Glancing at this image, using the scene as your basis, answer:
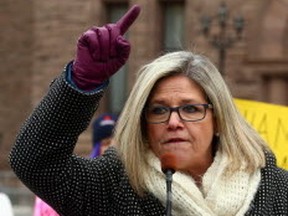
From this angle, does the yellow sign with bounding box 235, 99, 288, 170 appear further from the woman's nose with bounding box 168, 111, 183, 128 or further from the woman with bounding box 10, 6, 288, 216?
the woman's nose with bounding box 168, 111, 183, 128

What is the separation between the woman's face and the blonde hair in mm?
25

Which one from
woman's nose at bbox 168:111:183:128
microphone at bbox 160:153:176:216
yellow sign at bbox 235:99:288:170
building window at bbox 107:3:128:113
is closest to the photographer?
microphone at bbox 160:153:176:216

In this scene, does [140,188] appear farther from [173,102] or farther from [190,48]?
[190,48]

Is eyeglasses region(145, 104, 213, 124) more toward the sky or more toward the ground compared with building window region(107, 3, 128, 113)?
more toward the sky

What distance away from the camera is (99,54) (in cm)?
268

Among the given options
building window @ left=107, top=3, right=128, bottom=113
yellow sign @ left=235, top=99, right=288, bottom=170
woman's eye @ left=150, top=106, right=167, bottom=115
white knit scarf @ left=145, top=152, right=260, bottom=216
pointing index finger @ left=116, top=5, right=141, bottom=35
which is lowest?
building window @ left=107, top=3, right=128, bottom=113

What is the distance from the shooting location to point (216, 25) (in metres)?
18.1

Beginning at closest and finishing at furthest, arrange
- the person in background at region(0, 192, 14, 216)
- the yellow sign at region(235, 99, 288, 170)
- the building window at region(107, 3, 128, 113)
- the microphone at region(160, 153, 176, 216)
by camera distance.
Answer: the microphone at region(160, 153, 176, 216) → the person in background at region(0, 192, 14, 216) → the yellow sign at region(235, 99, 288, 170) → the building window at region(107, 3, 128, 113)

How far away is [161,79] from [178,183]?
30 cm

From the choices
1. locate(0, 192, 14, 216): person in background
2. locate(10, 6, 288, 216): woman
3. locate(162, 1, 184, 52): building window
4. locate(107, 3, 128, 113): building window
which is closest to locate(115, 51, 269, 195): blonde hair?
locate(10, 6, 288, 216): woman

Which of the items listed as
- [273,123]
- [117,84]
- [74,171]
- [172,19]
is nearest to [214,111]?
[74,171]

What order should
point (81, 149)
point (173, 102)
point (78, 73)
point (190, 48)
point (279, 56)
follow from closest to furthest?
1. point (78, 73)
2. point (173, 102)
3. point (190, 48)
4. point (279, 56)
5. point (81, 149)

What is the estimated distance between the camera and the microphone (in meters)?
2.67

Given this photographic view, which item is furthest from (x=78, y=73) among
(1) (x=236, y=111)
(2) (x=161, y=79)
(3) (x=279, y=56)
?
(3) (x=279, y=56)
